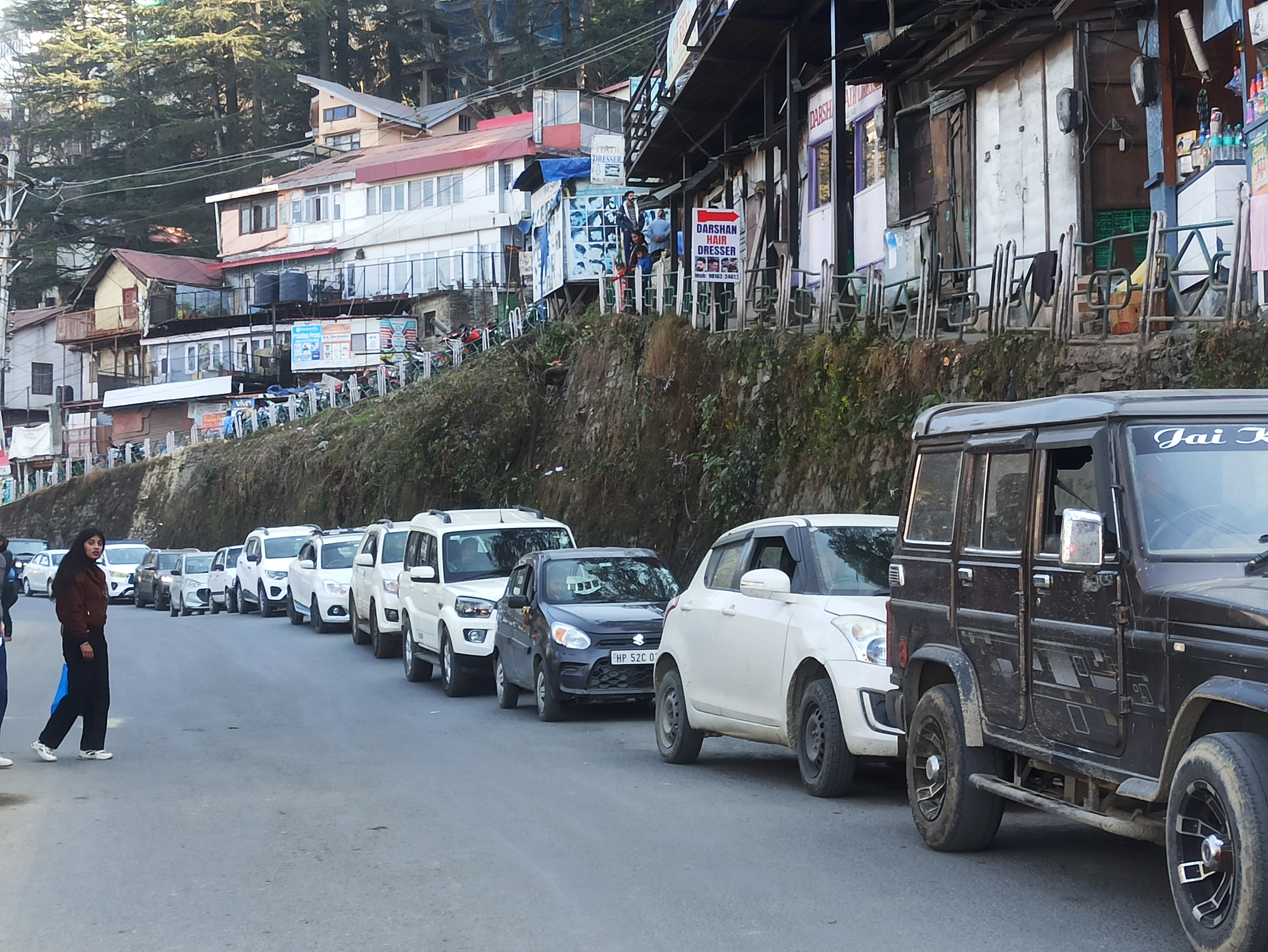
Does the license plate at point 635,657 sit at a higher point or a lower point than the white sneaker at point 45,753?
higher

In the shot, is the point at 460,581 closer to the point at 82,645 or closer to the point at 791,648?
the point at 82,645

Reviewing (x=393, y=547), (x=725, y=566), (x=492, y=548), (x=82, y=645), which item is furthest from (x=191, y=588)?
(x=725, y=566)

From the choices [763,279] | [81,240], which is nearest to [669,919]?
[763,279]

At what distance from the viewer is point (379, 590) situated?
21.1 metres

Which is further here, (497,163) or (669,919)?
(497,163)

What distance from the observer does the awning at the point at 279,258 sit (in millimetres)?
71875

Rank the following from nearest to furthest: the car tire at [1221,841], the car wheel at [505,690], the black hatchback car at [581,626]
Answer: the car tire at [1221,841], the black hatchback car at [581,626], the car wheel at [505,690]

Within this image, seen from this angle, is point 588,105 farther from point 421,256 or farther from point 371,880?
point 371,880

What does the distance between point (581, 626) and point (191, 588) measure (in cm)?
2502

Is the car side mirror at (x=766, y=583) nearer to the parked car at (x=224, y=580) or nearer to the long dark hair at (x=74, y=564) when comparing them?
the long dark hair at (x=74, y=564)

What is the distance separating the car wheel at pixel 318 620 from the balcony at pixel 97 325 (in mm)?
55146

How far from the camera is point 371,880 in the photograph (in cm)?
717

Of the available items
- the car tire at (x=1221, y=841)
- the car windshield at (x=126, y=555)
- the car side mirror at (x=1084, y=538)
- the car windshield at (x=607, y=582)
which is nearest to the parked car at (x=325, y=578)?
the car windshield at (x=607, y=582)

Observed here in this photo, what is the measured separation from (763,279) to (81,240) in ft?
202
